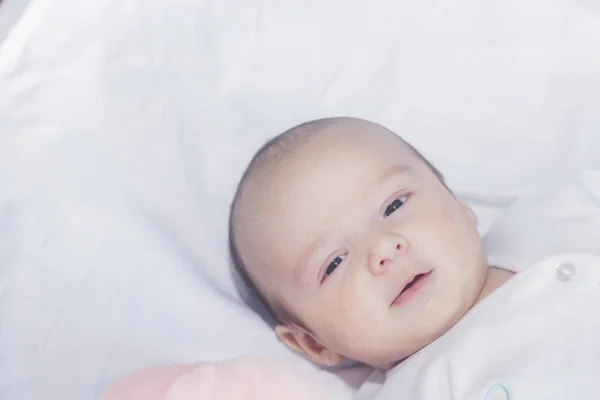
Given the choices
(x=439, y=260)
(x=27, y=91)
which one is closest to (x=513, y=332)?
(x=439, y=260)

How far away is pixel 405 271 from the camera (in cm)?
96

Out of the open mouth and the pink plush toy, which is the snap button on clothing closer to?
the open mouth

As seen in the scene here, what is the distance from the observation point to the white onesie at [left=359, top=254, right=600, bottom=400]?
35.3 inches

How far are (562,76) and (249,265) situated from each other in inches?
21.2

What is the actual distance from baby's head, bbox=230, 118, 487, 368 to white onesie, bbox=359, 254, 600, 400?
0.04 m

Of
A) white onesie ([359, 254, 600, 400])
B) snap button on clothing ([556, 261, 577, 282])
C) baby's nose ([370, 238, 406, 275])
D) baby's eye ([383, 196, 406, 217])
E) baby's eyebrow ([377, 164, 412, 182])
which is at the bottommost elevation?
white onesie ([359, 254, 600, 400])

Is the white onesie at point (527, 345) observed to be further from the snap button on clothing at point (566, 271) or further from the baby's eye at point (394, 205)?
the baby's eye at point (394, 205)

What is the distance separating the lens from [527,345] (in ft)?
3.04

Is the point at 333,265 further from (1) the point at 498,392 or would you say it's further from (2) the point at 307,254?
(1) the point at 498,392

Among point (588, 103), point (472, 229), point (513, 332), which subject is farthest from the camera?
point (588, 103)

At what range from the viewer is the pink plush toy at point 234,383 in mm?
1000

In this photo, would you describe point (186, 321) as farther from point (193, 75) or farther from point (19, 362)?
point (193, 75)

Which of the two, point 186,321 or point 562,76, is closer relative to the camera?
point 186,321

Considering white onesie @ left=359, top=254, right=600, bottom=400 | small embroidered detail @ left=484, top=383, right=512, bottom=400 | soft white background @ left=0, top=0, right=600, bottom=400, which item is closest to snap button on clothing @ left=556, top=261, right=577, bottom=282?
white onesie @ left=359, top=254, right=600, bottom=400
